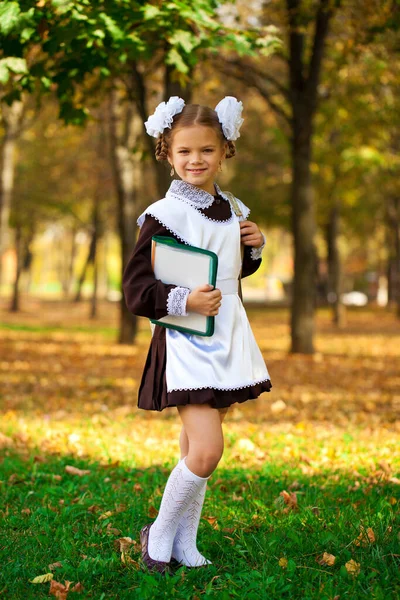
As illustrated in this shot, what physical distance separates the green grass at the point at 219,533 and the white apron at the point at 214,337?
85 cm

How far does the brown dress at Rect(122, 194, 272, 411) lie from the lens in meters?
3.33

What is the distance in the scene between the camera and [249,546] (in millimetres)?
3840

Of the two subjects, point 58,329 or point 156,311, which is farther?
point 58,329

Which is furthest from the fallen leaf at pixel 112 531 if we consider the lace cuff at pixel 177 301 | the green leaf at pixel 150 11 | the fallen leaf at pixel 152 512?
the green leaf at pixel 150 11

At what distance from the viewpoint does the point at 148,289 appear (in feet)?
11.0

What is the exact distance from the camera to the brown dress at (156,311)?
10.9ft

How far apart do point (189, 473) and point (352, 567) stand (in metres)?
0.83

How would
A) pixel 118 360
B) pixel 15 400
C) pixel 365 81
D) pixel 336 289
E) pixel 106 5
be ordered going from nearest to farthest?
pixel 106 5 → pixel 15 400 → pixel 118 360 → pixel 365 81 → pixel 336 289

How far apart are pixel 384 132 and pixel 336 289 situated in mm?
5194

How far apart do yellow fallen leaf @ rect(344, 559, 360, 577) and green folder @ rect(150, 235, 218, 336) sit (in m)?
1.19

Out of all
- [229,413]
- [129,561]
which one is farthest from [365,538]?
[229,413]

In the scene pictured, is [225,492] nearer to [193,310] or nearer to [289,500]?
[289,500]

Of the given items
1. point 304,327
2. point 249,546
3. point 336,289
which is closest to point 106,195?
point 336,289

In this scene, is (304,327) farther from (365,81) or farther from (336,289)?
(336,289)
